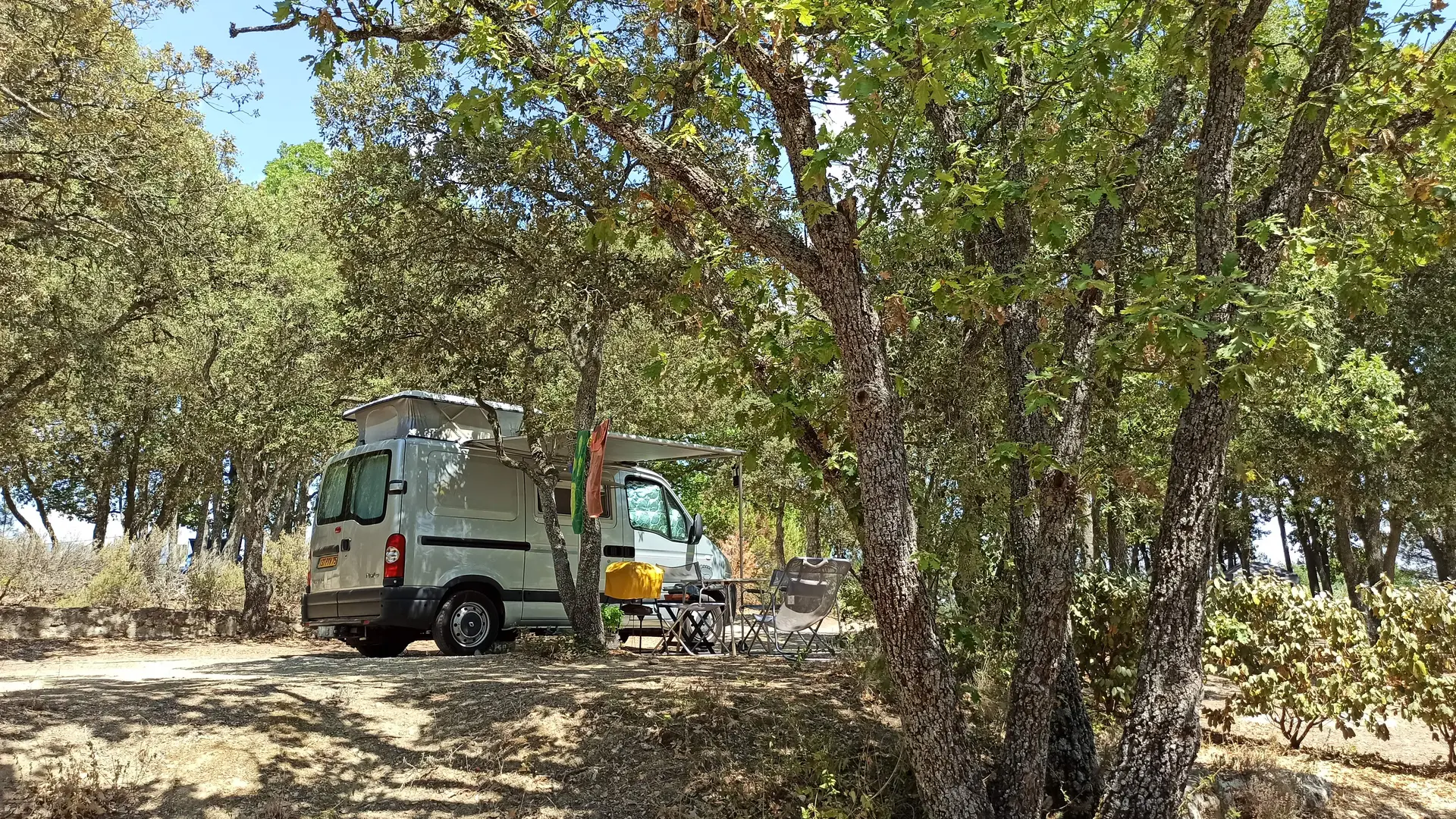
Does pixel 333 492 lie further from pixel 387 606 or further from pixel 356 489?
pixel 387 606

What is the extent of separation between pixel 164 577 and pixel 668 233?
14906 mm

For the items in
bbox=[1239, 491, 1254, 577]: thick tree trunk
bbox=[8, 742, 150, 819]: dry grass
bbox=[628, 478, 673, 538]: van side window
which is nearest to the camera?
bbox=[8, 742, 150, 819]: dry grass

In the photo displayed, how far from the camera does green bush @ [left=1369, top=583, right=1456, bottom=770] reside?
6953 millimetres

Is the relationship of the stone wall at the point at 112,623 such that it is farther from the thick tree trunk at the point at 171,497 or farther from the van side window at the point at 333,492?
the thick tree trunk at the point at 171,497

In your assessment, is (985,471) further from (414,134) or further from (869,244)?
(414,134)

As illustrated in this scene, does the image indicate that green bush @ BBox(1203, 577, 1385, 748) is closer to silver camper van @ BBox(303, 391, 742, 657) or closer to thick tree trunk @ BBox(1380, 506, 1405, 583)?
silver camper van @ BBox(303, 391, 742, 657)

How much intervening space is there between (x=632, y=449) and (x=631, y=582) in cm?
179

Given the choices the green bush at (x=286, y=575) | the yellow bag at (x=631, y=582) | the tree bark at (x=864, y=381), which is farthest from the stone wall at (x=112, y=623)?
the tree bark at (x=864, y=381)

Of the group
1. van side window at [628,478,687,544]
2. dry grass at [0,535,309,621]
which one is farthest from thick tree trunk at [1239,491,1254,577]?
dry grass at [0,535,309,621]

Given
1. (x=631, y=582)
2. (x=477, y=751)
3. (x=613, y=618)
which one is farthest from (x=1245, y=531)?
(x=477, y=751)

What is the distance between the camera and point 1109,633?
24.1ft

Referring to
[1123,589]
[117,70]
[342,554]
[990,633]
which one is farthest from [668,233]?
[117,70]

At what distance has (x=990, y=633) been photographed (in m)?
6.20

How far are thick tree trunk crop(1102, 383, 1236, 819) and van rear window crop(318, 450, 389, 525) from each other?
7.74 m
